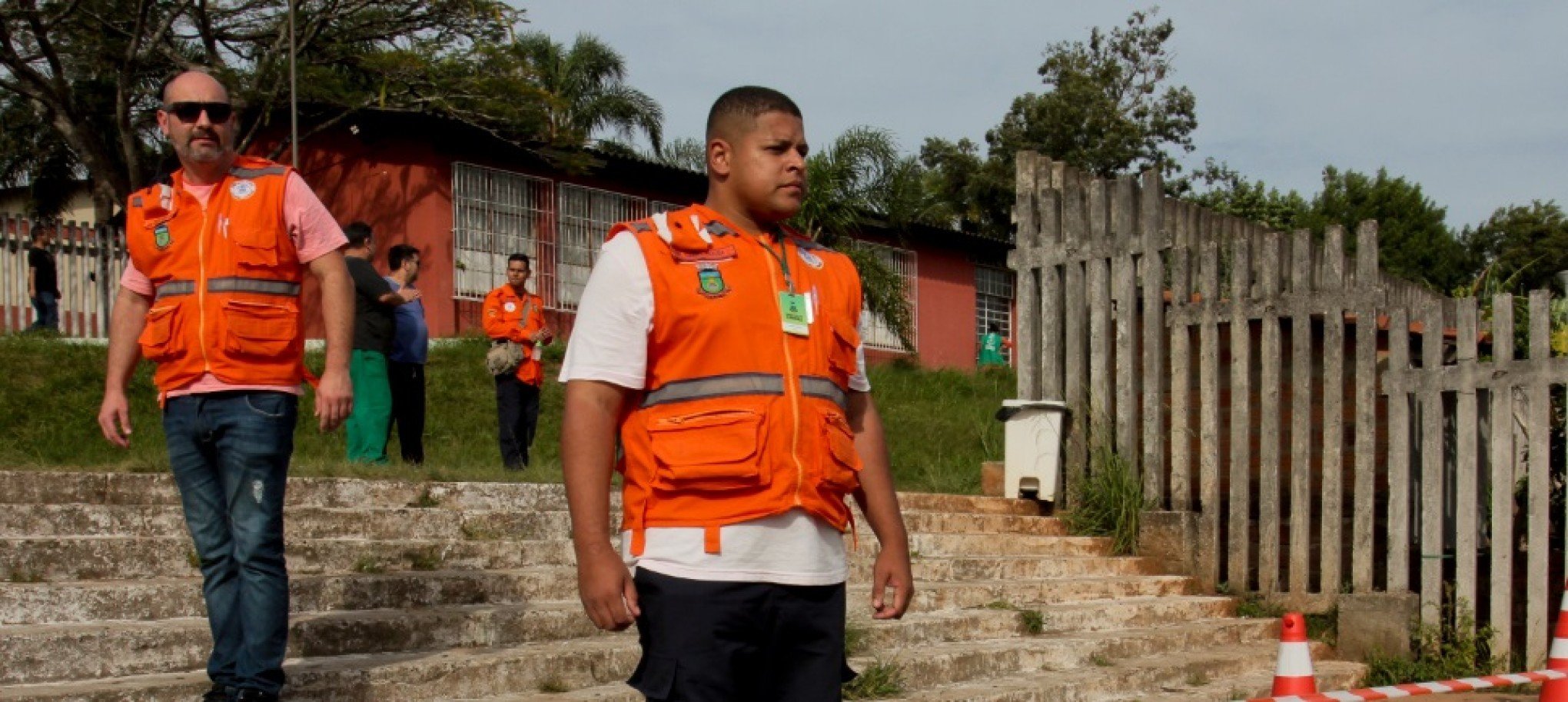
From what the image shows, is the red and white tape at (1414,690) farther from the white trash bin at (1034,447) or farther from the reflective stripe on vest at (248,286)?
the white trash bin at (1034,447)

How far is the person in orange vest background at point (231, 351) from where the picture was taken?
15.9 feet

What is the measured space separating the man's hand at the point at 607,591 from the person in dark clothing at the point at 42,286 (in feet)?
49.0

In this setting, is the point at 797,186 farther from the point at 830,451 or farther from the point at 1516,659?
the point at 1516,659

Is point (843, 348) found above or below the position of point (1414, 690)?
above

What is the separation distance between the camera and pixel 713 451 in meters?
3.29

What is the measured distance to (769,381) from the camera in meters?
3.40

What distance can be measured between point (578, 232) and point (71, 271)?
606 cm

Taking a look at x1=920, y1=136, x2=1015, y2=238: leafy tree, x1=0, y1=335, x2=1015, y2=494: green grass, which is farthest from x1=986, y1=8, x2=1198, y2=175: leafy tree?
x1=0, y1=335, x2=1015, y2=494: green grass

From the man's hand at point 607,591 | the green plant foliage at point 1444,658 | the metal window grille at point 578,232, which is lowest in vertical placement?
the green plant foliage at point 1444,658

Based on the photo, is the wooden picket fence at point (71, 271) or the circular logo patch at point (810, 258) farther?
the wooden picket fence at point (71, 271)

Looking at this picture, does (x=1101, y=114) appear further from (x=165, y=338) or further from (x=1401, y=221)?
(x=165, y=338)

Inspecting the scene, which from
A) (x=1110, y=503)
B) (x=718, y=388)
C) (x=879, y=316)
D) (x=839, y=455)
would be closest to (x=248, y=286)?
(x=718, y=388)

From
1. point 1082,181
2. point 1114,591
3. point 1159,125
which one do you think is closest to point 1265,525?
point 1114,591

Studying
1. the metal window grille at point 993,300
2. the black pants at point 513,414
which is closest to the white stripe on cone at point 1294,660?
the black pants at point 513,414
